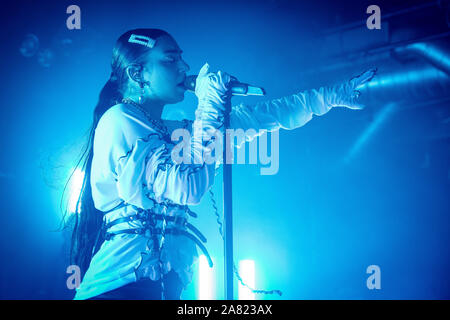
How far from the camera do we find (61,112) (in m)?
2.63

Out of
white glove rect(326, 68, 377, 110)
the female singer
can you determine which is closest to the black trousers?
the female singer

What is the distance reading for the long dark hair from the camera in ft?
4.87

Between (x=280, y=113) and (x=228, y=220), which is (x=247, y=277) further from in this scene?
(x=228, y=220)

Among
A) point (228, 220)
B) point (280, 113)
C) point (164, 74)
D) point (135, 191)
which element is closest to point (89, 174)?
point (135, 191)

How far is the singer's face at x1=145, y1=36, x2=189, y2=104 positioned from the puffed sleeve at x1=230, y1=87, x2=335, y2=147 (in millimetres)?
301

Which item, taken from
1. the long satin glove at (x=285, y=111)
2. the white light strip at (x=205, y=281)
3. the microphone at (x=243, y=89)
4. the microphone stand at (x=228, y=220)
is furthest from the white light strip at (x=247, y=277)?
the microphone at (x=243, y=89)

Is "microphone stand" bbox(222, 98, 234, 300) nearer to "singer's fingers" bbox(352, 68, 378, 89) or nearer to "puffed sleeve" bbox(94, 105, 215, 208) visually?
"puffed sleeve" bbox(94, 105, 215, 208)

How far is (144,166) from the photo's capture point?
1276 mm

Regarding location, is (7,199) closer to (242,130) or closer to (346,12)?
(242,130)

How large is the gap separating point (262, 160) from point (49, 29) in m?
1.58

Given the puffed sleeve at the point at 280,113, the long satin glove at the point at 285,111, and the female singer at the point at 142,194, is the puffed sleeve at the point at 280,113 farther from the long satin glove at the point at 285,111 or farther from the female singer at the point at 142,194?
the female singer at the point at 142,194

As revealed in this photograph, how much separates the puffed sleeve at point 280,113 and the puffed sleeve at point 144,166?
0.48 metres

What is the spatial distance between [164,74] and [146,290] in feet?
2.43

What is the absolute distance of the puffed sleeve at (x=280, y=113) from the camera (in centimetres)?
174
